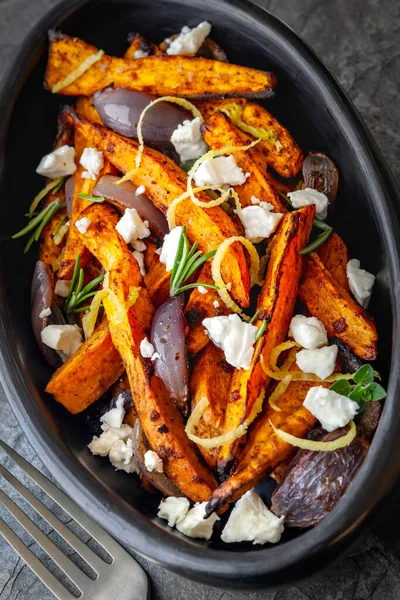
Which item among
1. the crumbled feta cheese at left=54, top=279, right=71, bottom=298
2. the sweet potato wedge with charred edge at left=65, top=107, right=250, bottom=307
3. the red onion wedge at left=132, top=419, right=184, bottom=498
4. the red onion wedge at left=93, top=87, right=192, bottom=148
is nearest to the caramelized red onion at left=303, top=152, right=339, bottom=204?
the sweet potato wedge with charred edge at left=65, top=107, right=250, bottom=307

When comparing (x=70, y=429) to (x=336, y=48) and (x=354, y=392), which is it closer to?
(x=354, y=392)

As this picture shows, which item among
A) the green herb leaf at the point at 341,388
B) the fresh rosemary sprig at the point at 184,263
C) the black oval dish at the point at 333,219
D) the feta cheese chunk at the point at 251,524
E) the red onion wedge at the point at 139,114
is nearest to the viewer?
the black oval dish at the point at 333,219

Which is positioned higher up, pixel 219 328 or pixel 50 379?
pixel 219 328

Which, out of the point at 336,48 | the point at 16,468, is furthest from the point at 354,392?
the point at 336,48

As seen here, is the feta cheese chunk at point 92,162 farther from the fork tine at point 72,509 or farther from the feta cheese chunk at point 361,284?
the fork tine at point 72,509

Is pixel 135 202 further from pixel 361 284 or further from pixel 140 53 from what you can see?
pixel 361 284

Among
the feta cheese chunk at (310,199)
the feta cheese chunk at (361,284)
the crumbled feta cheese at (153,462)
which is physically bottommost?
the crumbled feta cheese at (153,462)

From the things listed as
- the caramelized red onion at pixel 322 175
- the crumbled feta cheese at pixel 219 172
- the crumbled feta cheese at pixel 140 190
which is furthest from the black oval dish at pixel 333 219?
the crumbled feta cheese at pixel 140 190
